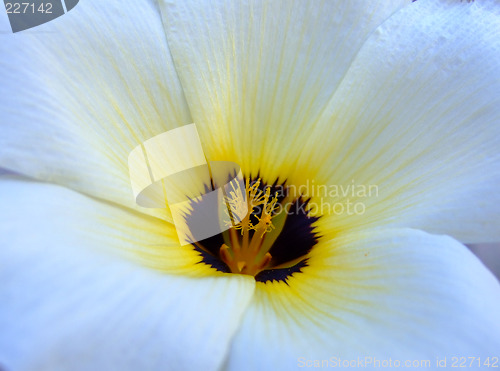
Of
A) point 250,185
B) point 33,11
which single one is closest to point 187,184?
point 250,185

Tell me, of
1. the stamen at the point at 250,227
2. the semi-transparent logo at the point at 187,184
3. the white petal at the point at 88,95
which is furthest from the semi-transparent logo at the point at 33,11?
the stamen at the point at 250,227

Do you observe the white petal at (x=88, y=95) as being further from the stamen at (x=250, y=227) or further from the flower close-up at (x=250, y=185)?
the stamen at (x=250, y=227)

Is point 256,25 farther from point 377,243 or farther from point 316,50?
point 377,243

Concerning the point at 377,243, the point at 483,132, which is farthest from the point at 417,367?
the point at 483,132

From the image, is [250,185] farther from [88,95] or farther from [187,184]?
Result: [88,95]

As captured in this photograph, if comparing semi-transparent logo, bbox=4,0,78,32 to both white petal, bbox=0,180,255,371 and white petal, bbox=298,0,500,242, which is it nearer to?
white petal, bbox=0,180,255,371

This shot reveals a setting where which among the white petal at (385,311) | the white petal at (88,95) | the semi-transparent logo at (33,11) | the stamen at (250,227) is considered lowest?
the white petal at (385,311)
